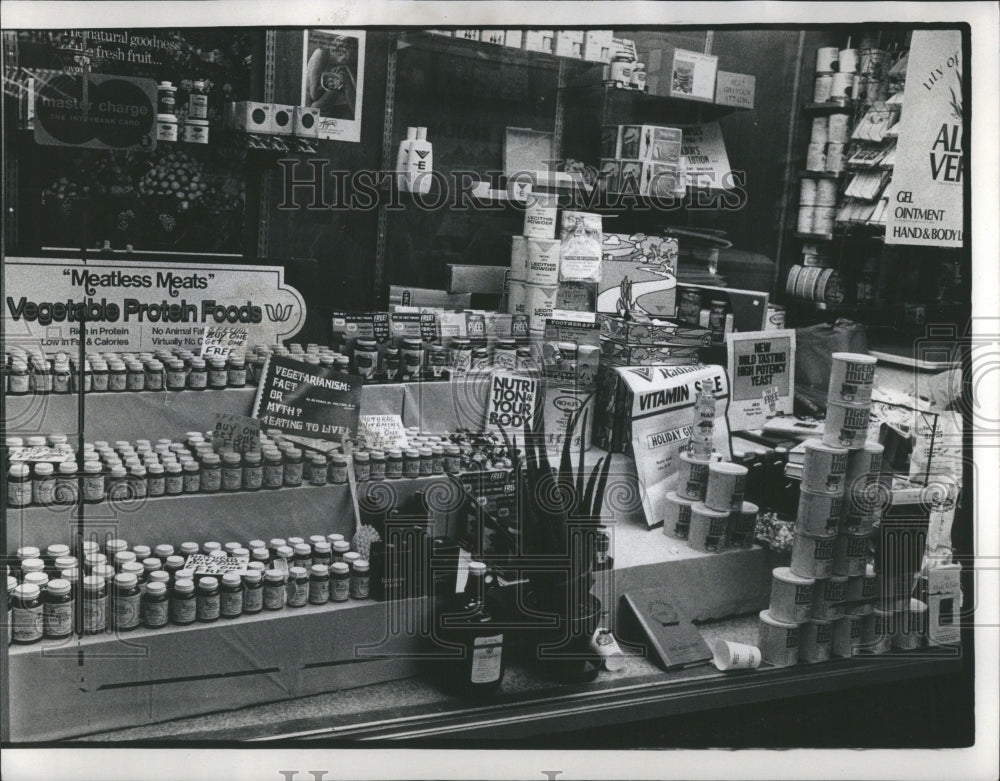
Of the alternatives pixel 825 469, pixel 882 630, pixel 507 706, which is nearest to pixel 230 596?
pixel 507 706

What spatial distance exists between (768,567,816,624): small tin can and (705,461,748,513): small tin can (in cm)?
28

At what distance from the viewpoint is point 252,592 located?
9.71 ft

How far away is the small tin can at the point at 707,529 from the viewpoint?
3555 millimetres

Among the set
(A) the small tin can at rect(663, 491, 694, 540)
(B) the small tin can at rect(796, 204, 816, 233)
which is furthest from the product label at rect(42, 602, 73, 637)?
(B) the small tin can at rect(796, 204, 816, 233)

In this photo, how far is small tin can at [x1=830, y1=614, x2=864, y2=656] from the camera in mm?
3500

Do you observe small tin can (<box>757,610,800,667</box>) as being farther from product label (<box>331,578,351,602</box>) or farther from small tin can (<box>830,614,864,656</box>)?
product label (<box>331,578,351,602</box>)

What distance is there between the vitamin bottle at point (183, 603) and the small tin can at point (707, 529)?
1.73 metres

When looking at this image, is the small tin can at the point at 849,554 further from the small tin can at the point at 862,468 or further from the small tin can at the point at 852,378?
the small tin can at the point at 852,378

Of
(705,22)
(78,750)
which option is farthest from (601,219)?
(78,750)

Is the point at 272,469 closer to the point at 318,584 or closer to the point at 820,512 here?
the point at 318,584

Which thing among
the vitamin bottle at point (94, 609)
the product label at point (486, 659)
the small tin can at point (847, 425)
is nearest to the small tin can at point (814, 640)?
the small tin can at point (847, 425)

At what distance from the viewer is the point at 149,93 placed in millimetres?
3027

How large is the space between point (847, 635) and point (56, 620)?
101 inches

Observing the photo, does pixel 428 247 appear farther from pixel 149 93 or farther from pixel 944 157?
pixel 944 157
